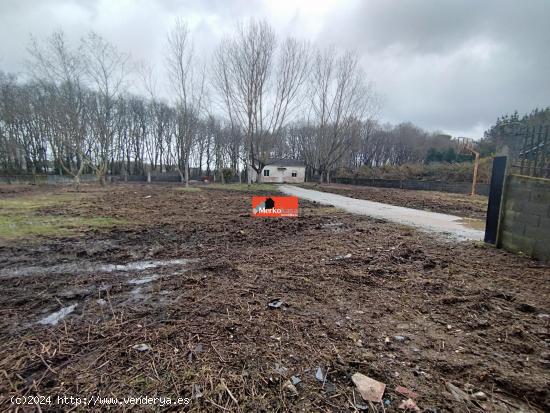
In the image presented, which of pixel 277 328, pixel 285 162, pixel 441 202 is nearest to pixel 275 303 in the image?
pixel 277 328

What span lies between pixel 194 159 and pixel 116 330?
169 feet

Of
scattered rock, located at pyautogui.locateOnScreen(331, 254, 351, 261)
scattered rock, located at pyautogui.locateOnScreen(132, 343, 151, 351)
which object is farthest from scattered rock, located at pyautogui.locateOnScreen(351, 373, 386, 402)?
scattered rock, located at pyautogui.locateOnScreen(331, 254, 351, 261)

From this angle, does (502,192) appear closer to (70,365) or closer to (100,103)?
(70,365)

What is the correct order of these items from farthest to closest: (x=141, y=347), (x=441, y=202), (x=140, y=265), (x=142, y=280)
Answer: (x=441, y=202), (x=140, y=265), (x=142, y=280), (x=141, y=347)

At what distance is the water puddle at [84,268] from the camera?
11.0 ft

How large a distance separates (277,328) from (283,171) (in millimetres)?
50668

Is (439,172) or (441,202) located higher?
(439,172)

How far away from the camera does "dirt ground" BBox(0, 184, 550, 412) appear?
1505mm

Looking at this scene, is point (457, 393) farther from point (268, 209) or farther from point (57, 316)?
point (268, 209)

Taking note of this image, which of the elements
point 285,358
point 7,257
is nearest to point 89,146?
point 7,257

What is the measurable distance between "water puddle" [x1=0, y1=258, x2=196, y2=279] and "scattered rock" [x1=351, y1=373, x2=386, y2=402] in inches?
116

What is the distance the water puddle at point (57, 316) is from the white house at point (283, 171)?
48.4 meters

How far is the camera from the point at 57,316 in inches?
91.4

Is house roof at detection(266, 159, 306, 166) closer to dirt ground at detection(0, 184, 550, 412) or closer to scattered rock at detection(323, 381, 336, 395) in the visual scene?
dirt ground at detection(0, 184, 550, 412)
